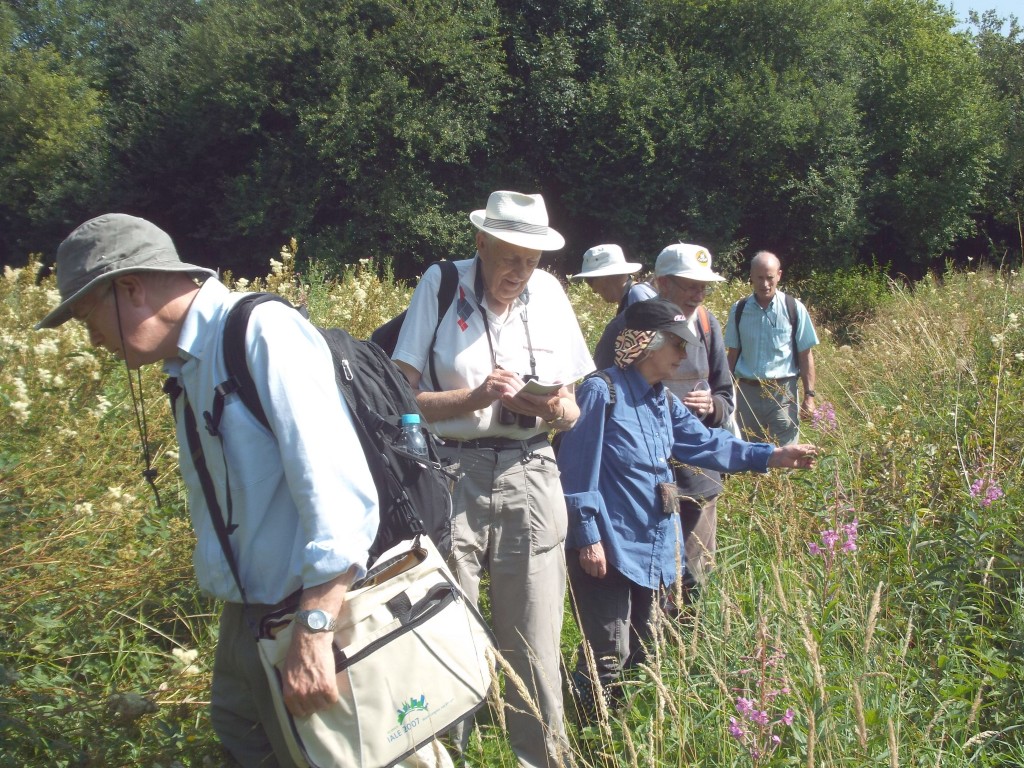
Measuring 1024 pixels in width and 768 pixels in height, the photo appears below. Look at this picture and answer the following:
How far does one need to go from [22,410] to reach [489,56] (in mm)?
24268

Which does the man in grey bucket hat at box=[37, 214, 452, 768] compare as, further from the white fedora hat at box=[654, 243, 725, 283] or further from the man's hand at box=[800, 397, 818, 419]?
the man's hand at box=[800, 397, 818, 419]

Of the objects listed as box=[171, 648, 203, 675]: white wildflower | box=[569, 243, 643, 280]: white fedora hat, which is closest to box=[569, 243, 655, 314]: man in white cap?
box=[569, 243, 643, 280]: white fedora hat

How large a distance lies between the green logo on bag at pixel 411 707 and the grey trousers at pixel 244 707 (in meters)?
0.19

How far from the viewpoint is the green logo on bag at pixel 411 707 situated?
1.88m

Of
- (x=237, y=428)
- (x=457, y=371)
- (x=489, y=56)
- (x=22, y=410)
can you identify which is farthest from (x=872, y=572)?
(x=489, y=56)

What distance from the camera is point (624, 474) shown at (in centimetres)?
341

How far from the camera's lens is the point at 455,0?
26.2 metres

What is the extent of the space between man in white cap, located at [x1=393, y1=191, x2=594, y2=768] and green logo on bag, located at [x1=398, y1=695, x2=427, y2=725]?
103cm

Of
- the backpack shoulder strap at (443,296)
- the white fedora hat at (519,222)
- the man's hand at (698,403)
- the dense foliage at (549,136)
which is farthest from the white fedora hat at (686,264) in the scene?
the dense foliage at (549,136)

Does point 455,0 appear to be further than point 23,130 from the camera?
No

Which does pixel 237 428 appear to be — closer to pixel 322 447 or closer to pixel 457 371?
pixel 322 447

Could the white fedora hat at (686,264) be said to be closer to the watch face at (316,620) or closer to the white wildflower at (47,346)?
the white wildflower at (47,346)

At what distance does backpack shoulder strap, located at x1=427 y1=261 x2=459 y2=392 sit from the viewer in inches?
117

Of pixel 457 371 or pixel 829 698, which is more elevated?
pixel 457 371
